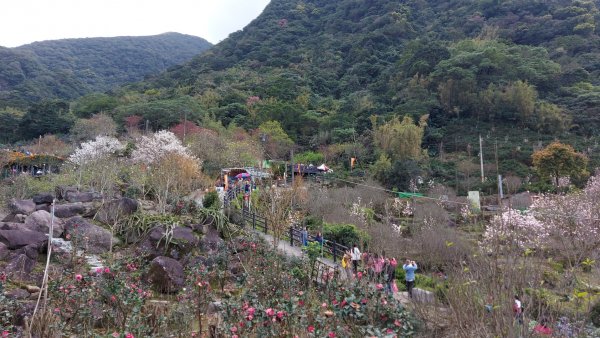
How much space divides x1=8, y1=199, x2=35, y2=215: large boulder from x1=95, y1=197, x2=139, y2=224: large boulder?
256 cm

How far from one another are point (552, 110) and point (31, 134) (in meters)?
49.1

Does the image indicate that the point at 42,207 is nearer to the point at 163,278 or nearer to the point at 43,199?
the point at 43,199

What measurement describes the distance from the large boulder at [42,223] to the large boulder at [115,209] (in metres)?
1.25

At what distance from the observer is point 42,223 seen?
1314 centimetres

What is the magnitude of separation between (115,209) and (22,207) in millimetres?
3756

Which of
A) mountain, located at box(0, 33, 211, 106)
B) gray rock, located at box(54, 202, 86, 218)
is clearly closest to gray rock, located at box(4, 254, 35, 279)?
gray rock, located at box(54, 202, 86, 218)

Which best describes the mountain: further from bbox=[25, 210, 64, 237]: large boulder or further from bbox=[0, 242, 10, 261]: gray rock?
bbox=[0, 242, 10, 261]: gray rock

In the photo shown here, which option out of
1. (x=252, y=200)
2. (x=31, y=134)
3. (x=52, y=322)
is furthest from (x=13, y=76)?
(x=52, y=322)

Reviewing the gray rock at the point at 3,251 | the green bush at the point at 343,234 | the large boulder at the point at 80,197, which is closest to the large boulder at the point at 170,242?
the gray rock at the point at 3,251

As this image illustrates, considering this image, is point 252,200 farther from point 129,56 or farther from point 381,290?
point 129,56

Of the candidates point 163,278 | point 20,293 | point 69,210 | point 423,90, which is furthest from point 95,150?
point 423,90

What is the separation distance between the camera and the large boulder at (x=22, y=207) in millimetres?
14820

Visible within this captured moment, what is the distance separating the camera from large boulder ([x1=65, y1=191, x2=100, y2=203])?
17641 millimetres

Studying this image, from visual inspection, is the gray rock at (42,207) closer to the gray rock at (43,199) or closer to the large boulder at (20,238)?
the gray rock at (43,199)
